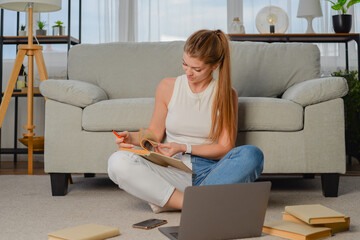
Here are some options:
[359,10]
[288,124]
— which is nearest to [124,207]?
[288,124]

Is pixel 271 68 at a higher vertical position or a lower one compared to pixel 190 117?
higher

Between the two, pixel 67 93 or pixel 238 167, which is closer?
pixel 238 167

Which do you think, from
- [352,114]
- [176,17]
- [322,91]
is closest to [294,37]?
Answer: [352,114]

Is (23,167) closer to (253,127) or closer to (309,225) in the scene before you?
(253,127)

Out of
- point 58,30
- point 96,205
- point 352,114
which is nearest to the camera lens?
point 96,205

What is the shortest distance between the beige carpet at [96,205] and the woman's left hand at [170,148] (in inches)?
9.7

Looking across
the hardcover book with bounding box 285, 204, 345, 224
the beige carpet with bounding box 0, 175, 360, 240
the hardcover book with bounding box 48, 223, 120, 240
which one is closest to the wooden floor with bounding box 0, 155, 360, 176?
the beige carpet with bounding box 0, 175, 360, 240

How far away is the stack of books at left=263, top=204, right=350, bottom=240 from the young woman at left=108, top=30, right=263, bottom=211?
0.23m

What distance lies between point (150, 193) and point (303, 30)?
307 centimetres

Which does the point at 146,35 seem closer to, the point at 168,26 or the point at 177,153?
the point at 168,26

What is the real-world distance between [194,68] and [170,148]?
31 cm

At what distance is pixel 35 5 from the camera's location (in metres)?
3.33

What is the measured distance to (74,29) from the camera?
4500 mm

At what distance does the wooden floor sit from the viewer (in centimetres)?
337
